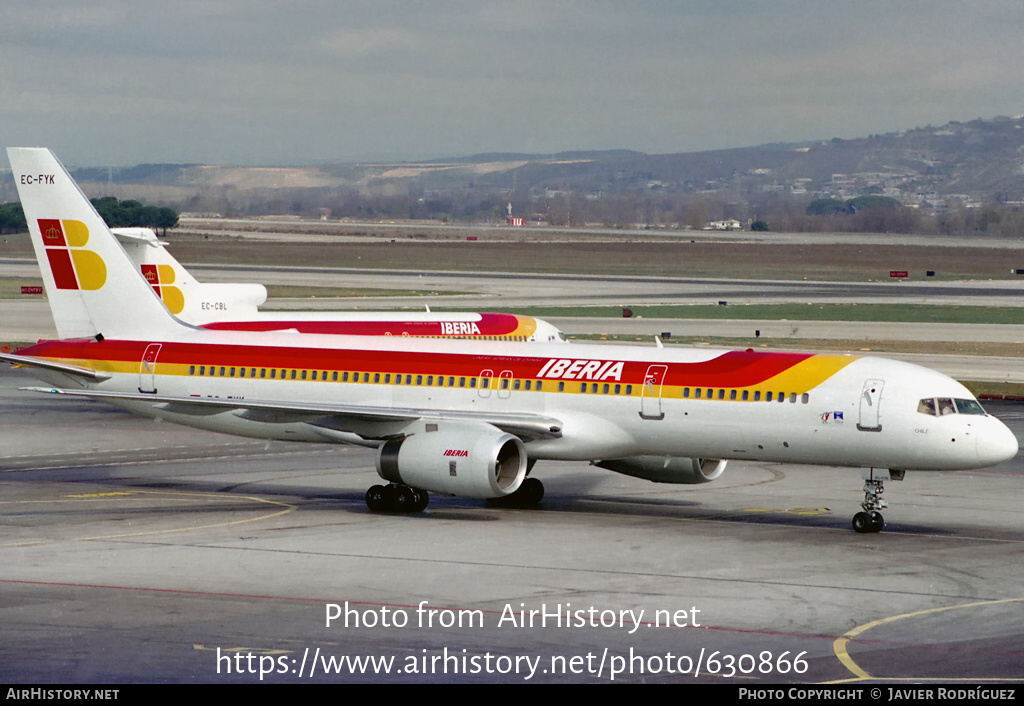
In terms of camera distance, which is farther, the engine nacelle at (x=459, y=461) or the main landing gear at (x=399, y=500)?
the main landing gear at (x=399, y=500)

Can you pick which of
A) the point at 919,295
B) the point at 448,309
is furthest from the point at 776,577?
the point at 919,295

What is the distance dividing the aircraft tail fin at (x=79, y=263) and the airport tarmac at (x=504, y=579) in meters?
4.72

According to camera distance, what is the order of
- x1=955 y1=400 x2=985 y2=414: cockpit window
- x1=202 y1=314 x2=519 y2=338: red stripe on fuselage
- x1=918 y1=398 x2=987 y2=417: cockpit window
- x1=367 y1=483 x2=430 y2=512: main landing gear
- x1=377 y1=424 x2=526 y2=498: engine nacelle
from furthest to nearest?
x1=202 y1=314 x2=519 y2=338: red stripe on fuselage < x1=367 y1=483 x2=430 y2=512: main landing gear < x1=377 y1=424 x2=526 y2=498: engine nacelle < x1=955 y1=400 x2=985 y2=414: cockpit window < x1=918 y1=398 x2=987 y2=417: cockpit window

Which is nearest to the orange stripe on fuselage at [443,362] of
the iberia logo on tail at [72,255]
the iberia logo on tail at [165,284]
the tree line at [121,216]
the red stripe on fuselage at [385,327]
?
the iberia logo on tail at [72,255]

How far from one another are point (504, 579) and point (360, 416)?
9913 mm

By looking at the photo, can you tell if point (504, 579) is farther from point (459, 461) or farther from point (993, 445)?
point (993, 445)

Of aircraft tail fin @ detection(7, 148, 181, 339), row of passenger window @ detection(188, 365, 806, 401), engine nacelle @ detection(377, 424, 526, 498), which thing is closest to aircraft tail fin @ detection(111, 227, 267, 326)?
aircraft tail fin @ detection(7, 148, 181, 339)

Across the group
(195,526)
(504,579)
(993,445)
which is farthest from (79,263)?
(993,445)

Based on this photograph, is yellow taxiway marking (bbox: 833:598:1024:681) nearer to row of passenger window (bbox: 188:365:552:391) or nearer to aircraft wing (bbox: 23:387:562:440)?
aircraft wing (bbox: 23:387:562:440)

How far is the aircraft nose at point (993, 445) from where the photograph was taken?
31.7m

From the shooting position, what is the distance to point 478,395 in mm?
36312

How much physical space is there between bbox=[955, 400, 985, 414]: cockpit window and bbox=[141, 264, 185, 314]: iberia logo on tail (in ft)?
107

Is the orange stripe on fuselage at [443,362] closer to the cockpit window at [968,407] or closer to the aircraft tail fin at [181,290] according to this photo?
the cockpit window at [968,407]

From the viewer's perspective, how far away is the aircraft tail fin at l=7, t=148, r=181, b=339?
40.2 meters
